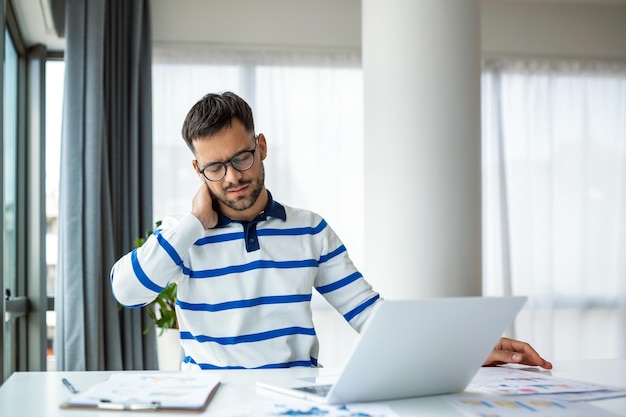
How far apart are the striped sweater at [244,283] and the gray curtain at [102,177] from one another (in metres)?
2.07

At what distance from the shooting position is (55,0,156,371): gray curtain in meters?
3.64

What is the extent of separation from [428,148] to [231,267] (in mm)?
1428

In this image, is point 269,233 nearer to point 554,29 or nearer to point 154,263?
point 154,263

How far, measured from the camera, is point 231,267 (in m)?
1.72

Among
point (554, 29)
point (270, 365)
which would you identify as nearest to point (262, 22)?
point (554, 29)

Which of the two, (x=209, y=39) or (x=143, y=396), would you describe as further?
(x=209, y=39)

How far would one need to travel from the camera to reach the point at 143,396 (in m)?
1.12

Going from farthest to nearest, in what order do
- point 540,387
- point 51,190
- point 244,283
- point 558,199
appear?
point 558,199 → point 51,190 → point 244,283 → point 540,387

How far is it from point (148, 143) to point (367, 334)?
335 centimetres

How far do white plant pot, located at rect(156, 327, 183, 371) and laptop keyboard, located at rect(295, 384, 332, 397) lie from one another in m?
2.59

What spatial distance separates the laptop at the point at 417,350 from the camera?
103cm

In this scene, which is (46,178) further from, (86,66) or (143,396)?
(143,396)

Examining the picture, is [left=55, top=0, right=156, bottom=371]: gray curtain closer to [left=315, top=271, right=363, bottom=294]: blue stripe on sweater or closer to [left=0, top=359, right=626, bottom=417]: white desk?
[left=315, top=271, right=363, bottom=294]: blue stripe on sweater

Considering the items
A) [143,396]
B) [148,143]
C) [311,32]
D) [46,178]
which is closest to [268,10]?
[311,32]
